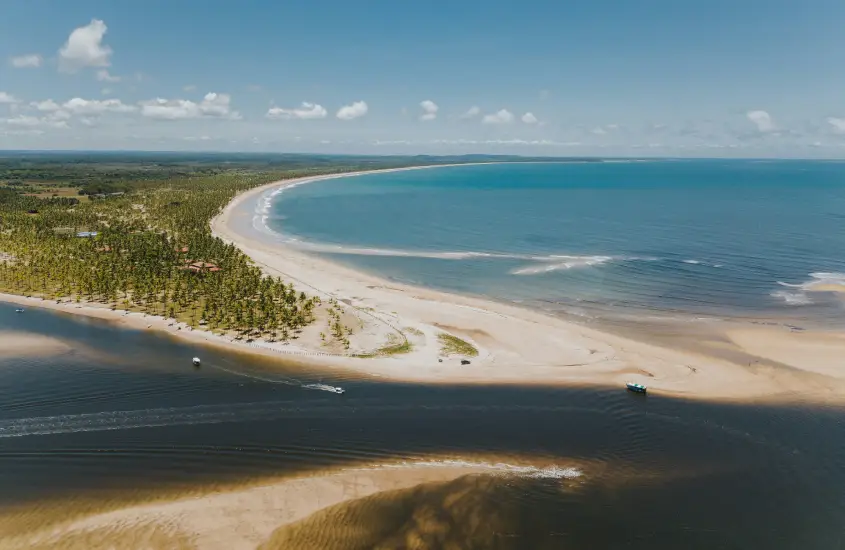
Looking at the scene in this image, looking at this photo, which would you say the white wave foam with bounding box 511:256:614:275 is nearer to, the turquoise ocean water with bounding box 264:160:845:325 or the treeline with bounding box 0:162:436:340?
the turquoise ocean water with bounding box 264:160:845:325

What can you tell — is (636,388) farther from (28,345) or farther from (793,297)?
(28,345)

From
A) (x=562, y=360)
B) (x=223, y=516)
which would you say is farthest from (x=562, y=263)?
(x=223, y=516)

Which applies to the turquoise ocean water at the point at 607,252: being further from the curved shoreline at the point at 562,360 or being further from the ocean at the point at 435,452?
the ocean at the point at 435,452

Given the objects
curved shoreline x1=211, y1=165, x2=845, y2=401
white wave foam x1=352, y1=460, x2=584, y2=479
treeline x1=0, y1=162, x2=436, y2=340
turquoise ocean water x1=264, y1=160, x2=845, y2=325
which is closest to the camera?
white wave foam x1=352, y1=460, x2=584, y2=479

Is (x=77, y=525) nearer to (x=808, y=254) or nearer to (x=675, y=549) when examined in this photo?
(x=675, y=549)

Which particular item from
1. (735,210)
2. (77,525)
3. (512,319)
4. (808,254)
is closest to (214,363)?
(77,525)

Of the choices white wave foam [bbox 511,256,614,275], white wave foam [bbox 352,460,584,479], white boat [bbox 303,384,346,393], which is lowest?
white wave foam [bbox 352,460,584,479]

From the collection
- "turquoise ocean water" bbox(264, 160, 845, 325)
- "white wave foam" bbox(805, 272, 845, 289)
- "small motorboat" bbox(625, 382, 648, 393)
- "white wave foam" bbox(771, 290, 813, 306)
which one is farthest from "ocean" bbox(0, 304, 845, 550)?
"white wave foam" bbox(805, 272, 845, 289)
